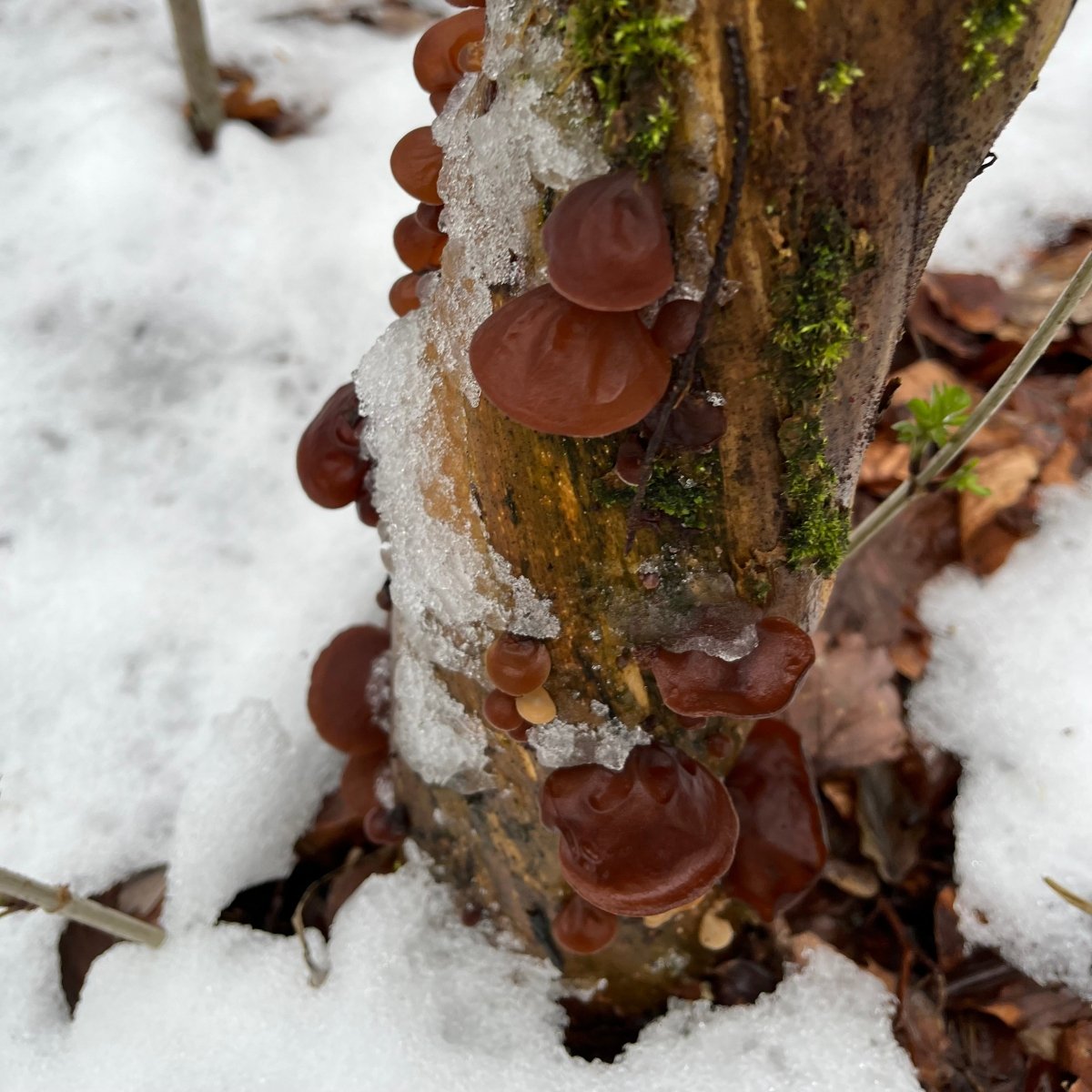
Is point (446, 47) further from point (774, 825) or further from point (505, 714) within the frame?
point (774, 825)

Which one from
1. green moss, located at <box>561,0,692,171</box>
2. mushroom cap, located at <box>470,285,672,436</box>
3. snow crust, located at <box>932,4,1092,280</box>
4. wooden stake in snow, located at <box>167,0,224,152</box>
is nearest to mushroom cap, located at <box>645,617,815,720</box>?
mushroom cap, located at <box>470,285,672,436</box>

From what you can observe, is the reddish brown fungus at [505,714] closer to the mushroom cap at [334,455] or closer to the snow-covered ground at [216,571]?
the mushroom cap at [334,455]

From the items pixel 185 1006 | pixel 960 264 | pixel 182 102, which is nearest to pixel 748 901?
pixel 185 1006

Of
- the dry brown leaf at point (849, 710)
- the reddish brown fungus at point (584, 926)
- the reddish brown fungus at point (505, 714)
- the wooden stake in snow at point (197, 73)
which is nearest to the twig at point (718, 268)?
the reddish brown fungus at point (505, 714)

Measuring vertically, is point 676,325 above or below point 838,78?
below

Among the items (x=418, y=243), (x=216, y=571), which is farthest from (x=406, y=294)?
(x=216, y=571)

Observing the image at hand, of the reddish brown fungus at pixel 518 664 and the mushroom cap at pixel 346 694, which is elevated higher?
the reddish brown fungus at pixel 518 664
